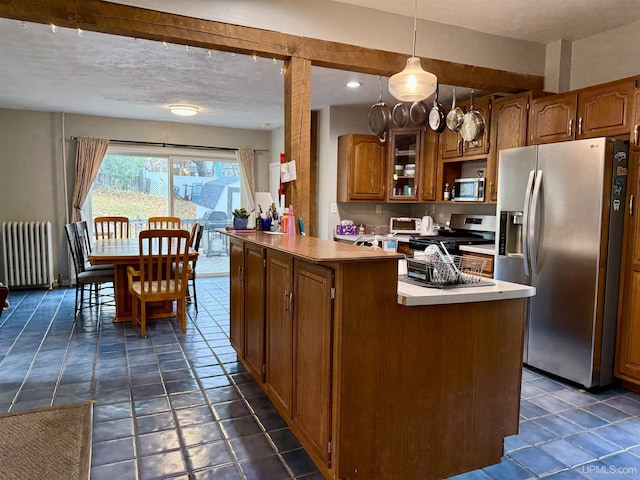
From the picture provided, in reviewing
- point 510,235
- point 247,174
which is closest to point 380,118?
point 510,235

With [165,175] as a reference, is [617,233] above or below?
below

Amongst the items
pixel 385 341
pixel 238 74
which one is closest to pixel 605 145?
pixel 385 341

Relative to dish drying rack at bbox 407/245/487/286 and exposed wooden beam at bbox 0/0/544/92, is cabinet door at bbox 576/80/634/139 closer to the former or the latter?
exposed wooden beam at bbox 0/0/544/92

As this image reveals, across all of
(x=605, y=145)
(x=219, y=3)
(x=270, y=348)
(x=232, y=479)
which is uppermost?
(x=219, y=3)

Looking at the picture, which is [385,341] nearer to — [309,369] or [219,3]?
[309,369]

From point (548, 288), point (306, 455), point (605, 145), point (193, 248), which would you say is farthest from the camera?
point (193, 248)

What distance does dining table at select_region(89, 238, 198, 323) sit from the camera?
389 centimetres

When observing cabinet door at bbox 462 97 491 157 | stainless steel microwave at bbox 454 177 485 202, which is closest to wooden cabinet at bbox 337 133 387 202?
stainless steel microwave at bbox 454 177 485 202

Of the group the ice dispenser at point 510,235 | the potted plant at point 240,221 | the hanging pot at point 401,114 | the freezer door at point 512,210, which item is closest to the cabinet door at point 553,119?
the freezer door at point 512,210

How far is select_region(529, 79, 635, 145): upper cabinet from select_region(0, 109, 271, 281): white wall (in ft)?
17.7

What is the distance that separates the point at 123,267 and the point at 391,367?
3.49 meters

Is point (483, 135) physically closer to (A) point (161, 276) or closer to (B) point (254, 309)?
(B) point (254, 309)

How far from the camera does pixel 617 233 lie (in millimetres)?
2850

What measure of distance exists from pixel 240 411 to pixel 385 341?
49.1 inches
